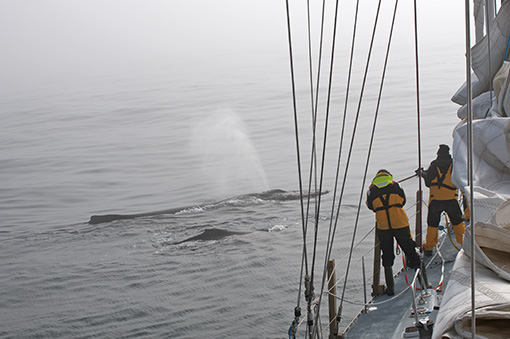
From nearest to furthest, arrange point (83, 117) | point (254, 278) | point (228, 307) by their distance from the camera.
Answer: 1. point (228, 307)
2. point (254, 278)
3. point (83, 117)

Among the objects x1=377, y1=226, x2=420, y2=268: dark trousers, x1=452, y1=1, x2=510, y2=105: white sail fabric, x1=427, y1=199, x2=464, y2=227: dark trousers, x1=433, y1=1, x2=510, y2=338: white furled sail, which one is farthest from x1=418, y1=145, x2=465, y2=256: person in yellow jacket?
x1=452, y1=1, x2=510, y2=105: white sail fabric

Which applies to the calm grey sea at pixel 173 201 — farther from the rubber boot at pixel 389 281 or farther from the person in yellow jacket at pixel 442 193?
the person in yellow jacket at pixel 442 193

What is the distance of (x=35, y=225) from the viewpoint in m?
17.7

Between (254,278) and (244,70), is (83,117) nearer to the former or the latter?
(244,70)

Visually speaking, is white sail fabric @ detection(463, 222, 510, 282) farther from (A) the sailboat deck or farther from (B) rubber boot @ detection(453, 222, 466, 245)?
(B) rubber boot @ detection(453, 222, 466, 245)

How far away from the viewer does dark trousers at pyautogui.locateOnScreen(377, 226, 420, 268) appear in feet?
25.0

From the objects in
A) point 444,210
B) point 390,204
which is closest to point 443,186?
point 444,210

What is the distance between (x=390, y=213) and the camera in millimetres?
7559

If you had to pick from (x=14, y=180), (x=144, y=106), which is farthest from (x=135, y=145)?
(x=144, y=106)

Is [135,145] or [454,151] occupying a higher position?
[454,151]

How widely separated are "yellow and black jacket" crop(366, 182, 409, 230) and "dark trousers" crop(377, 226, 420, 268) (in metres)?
0.08

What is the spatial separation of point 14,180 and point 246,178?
8.40m

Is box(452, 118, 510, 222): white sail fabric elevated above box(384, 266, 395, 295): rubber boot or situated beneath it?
elevated above

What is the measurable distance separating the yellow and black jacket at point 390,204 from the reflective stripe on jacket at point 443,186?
647 millimetres
